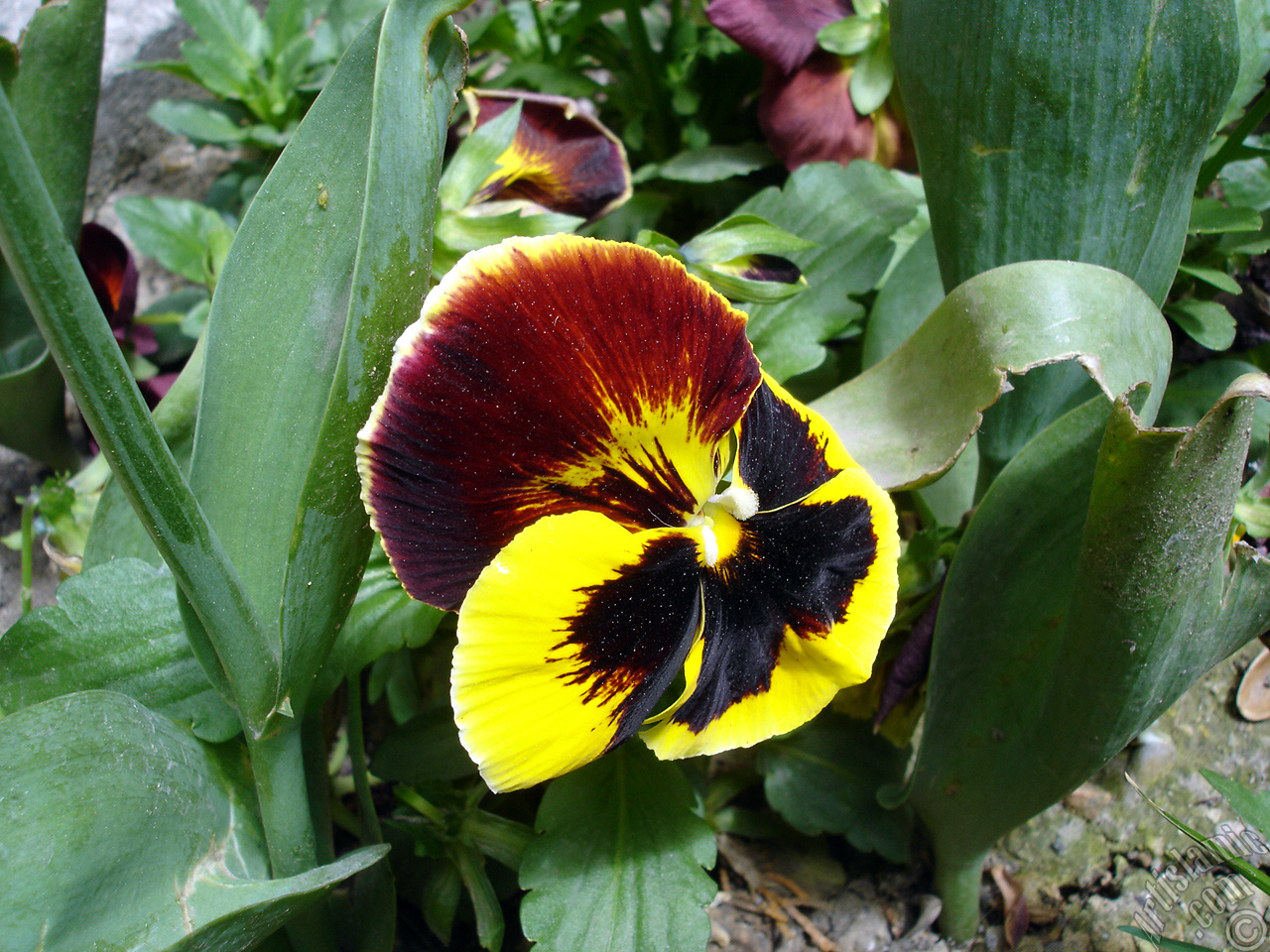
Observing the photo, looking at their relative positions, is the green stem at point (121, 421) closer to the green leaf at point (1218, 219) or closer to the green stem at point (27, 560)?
the green stem at point (27, 560)

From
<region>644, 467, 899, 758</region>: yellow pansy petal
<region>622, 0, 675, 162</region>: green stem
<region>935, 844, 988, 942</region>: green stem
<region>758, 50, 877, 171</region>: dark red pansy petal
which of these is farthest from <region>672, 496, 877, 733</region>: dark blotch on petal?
<region>622, 0, 675, 162</region>: green stem

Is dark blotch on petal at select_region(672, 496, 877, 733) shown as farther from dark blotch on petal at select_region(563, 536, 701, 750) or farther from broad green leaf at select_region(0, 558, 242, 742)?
broad green leaf at select_region(0, 558, 242, 742)

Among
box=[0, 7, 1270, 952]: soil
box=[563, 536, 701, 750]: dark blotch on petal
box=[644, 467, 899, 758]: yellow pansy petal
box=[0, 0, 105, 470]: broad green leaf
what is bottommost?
box=[0, 7, 1270, 952]: soil

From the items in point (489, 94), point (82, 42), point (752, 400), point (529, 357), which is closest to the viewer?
point (529, 357)

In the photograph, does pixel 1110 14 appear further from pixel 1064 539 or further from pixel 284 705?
pixel 284 705

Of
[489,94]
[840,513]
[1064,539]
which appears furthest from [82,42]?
[1064,539]

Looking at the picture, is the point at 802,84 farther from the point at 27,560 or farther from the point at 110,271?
the point at 27,560

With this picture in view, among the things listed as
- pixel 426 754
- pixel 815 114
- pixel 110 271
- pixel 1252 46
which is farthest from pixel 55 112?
pixel 1252 46
